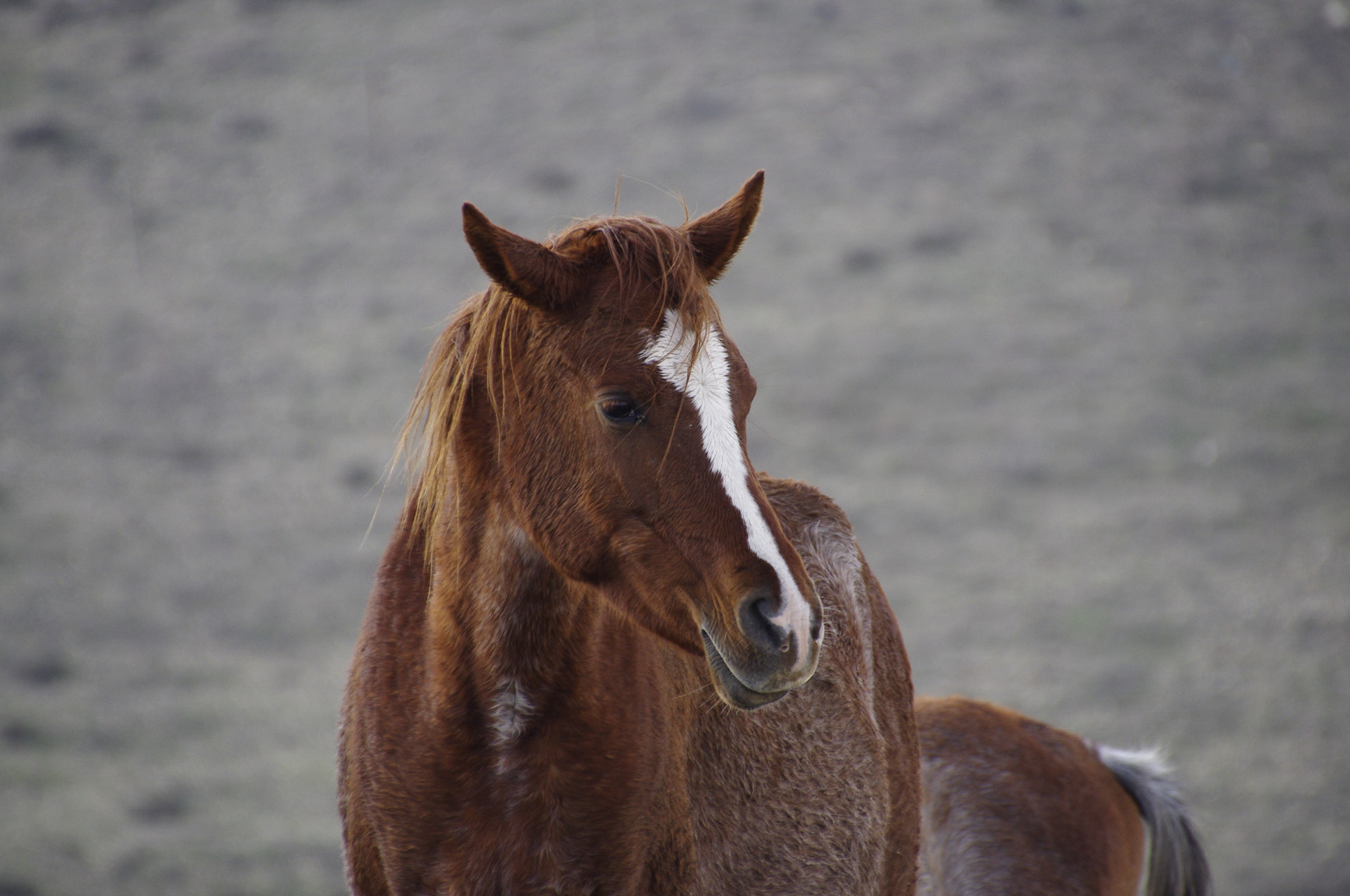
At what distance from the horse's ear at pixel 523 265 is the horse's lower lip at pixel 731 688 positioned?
2.58ft

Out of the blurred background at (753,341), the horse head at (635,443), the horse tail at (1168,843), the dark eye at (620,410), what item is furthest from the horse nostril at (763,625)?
the blurred background at (753,341)

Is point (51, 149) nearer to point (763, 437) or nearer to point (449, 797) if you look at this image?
point (763, 437)

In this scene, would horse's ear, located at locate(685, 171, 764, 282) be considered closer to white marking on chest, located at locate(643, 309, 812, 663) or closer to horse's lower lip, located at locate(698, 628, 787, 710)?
white marking on chest, located at locate(643, 309, 812, 663)

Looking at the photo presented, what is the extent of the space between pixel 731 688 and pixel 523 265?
3.21 ft

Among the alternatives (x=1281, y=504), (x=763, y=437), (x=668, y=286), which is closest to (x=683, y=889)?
(x=668, y=286)

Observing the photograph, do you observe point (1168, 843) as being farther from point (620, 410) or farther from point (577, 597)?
point (620, 410)

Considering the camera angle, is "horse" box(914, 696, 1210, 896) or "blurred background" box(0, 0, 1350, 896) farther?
"blurred background" box(0, 0, 1350, 896)

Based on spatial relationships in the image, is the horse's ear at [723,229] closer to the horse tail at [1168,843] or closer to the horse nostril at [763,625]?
the horse nostril at [763,625]

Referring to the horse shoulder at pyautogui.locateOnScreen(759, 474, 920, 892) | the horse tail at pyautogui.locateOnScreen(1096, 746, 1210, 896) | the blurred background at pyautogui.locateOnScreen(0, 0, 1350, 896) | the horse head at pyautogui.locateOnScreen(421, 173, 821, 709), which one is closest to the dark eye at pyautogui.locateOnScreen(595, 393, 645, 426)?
the horse head at pyautogui.locateOnScreen(421, 173, 821, 709)

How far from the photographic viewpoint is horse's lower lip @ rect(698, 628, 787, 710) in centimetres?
213

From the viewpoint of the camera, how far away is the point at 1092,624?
1116 cm

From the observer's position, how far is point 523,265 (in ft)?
7.25

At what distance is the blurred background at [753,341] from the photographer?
10305 mm

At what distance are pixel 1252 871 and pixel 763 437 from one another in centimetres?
679
